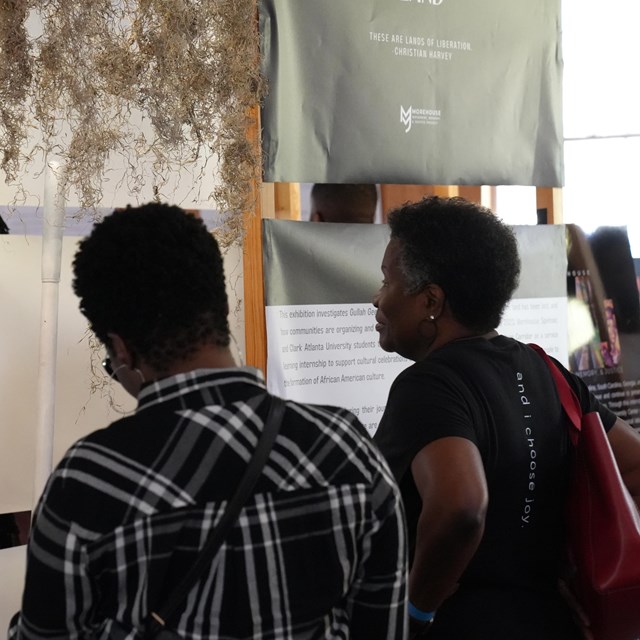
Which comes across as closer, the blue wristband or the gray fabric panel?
the blue wristband

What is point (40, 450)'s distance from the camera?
1898mm

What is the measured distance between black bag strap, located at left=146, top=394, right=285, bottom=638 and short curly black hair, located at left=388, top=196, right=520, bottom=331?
69 cm

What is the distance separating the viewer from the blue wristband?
1388 millimetres

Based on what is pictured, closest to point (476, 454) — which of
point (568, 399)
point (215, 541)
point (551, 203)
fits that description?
point (568, 399)

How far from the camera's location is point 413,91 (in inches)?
98.8

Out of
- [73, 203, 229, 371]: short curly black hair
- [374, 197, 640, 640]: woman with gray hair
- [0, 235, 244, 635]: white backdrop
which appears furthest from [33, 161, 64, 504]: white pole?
[73, 203, 229, 371]: short curly black hair

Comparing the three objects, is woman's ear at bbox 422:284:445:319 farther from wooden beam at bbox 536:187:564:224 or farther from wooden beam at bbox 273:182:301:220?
wooden beam at bbox 536:187:564:224

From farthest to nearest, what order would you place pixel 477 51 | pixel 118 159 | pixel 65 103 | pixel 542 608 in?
pixel 477 51 → pixel 118 159 → pixel 65 103 → pixel 542 608

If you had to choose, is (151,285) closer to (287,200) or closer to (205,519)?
(205,519)

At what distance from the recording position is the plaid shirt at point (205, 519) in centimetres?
91

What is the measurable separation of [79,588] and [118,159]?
58.6 inches

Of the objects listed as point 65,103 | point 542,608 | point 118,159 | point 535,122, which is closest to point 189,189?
point 118,159

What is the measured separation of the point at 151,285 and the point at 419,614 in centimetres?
74

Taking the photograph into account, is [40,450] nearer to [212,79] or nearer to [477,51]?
[212,79]
